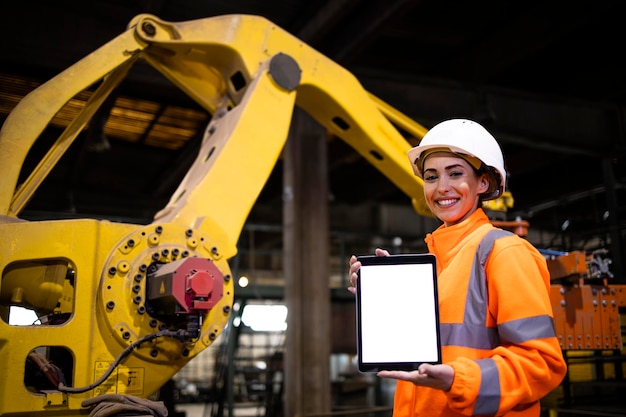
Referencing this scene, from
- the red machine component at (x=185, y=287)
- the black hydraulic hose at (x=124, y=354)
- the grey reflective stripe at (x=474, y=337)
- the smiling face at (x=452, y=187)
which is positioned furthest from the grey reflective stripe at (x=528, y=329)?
the black hydraulic hose at (x=124, y=354)

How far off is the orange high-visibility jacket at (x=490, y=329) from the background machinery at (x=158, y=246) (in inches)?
55.6

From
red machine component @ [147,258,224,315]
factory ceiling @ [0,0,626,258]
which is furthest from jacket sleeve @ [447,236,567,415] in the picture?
factory ceiling @ [0,0,626,258]

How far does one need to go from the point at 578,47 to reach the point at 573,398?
5.35 m

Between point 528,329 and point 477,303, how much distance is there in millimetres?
188

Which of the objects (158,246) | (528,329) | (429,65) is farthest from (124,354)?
(429,65)

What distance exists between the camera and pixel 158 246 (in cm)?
314

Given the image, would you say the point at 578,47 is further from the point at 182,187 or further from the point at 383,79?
the point at 182,187

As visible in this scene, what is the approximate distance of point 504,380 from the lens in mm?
1596

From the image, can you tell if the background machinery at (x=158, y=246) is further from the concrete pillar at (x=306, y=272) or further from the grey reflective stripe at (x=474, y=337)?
the concrete pillar at (x=306, y=272)

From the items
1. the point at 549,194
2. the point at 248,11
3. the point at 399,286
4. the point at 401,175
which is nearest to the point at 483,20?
the point at 248,11

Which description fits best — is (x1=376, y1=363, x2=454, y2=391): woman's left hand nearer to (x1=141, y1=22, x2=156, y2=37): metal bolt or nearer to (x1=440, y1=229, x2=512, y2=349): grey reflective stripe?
(x1=440, y1=229, x2=512, y2=349): grey reflective stripe

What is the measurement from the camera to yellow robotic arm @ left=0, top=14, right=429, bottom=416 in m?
2.85

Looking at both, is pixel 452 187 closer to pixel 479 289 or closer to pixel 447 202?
pixel 447 202

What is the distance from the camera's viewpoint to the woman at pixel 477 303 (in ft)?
5.17
